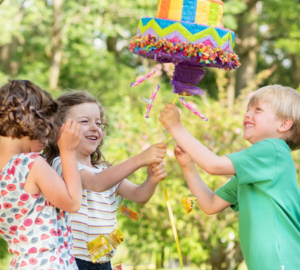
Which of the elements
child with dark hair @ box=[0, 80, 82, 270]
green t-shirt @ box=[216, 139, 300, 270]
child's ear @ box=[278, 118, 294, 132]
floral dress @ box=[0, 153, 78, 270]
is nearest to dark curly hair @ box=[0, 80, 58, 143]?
child with dark hair @ box=[0, 80, 82, 270]

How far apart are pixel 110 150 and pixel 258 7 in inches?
410

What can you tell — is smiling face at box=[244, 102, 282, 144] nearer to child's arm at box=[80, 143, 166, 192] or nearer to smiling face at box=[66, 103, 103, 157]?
child's arm at box=[80, 143, 166, 192]

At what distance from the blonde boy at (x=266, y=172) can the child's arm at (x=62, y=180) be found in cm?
54

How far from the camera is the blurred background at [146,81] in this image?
5.77 meters

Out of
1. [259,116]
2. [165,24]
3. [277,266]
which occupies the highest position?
[165,24]

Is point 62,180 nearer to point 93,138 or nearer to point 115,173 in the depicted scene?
point 115,173

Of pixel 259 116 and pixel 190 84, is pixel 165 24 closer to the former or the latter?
pixel 190 84

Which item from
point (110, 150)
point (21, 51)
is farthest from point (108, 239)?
point (21, 51)

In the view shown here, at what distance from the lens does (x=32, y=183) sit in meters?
1.91

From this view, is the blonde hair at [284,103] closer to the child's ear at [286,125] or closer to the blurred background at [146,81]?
the child's ear at [286,125]

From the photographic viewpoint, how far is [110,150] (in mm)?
6691

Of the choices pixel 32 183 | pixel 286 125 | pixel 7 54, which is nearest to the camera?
pixel 32 183

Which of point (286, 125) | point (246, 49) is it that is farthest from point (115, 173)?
point (246, 49)

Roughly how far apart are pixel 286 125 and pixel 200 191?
1.88 feet
